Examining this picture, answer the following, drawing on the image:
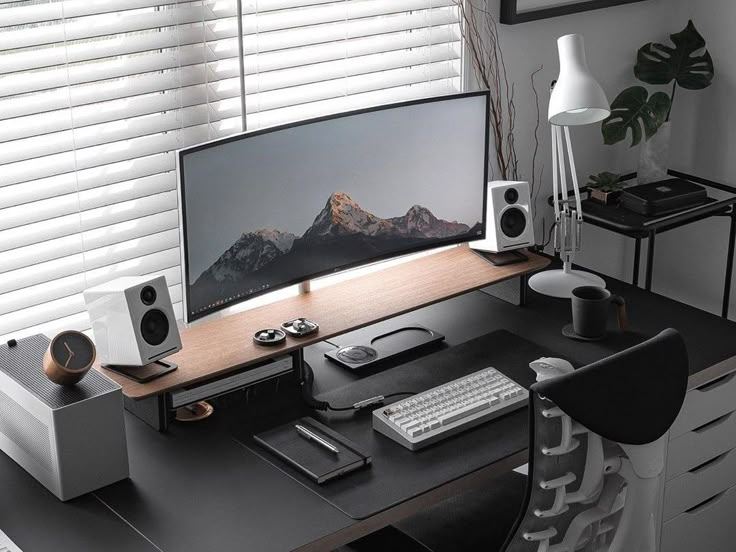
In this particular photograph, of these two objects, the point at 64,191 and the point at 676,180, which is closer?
the point at 64,191

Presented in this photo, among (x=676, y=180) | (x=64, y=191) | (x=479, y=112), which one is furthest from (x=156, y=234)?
Result: (x=676, y=180)

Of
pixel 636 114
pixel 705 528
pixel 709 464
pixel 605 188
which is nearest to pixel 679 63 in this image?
pixel 636 114

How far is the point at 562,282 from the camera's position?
106 inches

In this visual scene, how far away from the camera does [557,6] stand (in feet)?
9.74

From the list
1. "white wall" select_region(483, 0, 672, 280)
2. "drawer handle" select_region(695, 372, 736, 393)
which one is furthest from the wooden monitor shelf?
"white wall" select_region(483, 0, 672, 280)

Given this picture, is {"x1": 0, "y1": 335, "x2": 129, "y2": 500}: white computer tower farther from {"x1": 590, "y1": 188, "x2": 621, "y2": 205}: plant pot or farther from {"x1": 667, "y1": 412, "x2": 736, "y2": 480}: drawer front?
{"x1": 590, "y1": 188, "x2": 621, "y2": 205}: plant pot

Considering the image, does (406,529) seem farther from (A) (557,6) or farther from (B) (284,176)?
(A) (557,6)

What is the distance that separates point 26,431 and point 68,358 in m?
0.16

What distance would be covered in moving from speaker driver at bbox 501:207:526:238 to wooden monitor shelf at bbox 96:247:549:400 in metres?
0.07

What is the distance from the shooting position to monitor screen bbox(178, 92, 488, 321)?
214 centimetres

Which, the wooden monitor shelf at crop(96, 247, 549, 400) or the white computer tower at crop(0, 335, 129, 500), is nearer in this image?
the white computer tower at crop(0, 335, 129, 500)

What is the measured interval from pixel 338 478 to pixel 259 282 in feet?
1.70

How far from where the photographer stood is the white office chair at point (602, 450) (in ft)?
5.71

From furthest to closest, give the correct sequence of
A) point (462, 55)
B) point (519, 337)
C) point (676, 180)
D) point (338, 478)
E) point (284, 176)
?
point (676, 180) → point (462, 55) → point (519, 337) → point (284, 176) → point (338, 478)
